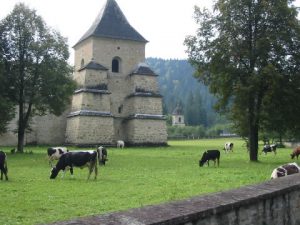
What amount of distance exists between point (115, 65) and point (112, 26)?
4761 mm

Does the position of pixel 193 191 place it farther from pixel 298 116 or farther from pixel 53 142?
pixel 53 142

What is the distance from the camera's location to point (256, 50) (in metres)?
24.6

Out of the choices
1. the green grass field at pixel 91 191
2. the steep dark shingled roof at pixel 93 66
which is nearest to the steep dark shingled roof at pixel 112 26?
the steep dark shingled roof at pixel 93 66

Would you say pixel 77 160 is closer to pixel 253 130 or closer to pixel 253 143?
pixel 253 143

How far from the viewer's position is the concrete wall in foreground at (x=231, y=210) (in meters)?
4.24

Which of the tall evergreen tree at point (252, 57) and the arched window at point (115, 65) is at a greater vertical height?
the arched window at point (115, 65)

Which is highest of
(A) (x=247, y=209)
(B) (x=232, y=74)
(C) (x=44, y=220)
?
(B) (x=232, y=74)

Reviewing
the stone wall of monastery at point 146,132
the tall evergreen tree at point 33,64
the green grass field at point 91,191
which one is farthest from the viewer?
the stone wall of monastery at point 146,132

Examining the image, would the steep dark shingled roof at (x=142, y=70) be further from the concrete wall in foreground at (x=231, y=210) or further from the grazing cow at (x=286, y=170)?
the concrete wall in foreground at (x=231, y=210)

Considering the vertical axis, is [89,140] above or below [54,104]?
below

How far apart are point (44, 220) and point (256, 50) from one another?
1889 cm

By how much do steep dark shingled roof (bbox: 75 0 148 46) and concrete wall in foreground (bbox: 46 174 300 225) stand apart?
4442 centimetres

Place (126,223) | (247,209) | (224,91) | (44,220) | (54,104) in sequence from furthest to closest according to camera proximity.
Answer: (54,104), (224,91), (44,220), (247,209), (126,223)

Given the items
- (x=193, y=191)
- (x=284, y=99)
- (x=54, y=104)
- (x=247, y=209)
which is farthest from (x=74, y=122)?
(x=247, y=209)
